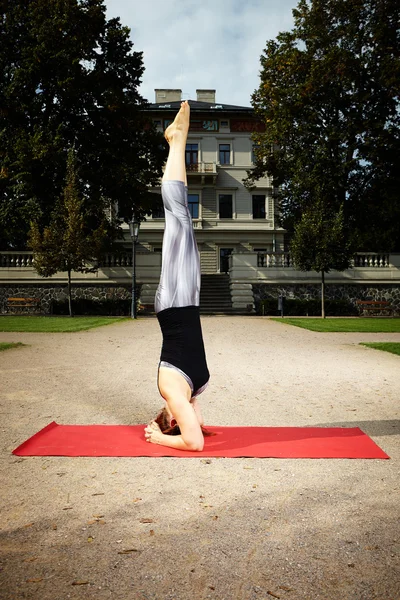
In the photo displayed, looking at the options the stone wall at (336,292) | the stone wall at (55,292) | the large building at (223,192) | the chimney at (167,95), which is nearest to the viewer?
the stone wall at (55,292)

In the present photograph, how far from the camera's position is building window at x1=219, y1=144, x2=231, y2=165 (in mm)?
42859

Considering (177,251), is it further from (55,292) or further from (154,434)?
(55,292)

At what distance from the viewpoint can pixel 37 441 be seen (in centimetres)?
421

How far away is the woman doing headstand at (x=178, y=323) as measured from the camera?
4.05 meters

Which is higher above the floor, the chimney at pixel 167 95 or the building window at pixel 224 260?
the chimney at pixel 167 95

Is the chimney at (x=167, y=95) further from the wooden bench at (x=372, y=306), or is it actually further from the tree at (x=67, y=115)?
the wooden bench at (x=372, y=306)

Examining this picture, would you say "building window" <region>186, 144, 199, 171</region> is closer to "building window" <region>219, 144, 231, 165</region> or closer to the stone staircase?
"building window" <region>219, 144, 231, 165</region>

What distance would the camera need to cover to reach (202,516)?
109 inches

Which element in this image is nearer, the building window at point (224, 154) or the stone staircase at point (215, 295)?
the stone staircase at point (215, 295)

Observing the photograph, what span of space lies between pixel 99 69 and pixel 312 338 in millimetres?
21808

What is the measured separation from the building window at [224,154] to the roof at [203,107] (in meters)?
2.91

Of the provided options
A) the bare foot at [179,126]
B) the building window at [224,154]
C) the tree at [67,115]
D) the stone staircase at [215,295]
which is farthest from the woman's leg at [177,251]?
the building window at [224,154]

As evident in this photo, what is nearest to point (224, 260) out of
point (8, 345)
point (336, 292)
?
point (336, 292)

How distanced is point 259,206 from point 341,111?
13.9 m
